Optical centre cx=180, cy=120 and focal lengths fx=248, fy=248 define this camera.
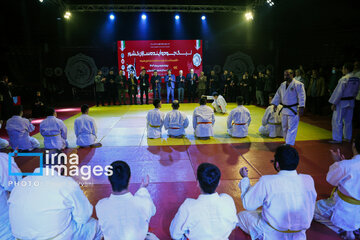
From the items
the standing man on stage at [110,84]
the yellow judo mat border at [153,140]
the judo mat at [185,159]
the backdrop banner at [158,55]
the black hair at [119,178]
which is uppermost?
the backdrop banner at [158,55]

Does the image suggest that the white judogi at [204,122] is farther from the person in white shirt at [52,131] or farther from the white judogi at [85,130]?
the person in white shirt at [52,131]

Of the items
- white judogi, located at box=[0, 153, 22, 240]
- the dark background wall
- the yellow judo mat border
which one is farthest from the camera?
the dark background wall

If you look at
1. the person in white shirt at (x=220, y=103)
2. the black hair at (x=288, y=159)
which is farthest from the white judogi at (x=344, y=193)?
the person in white shirt at (x=220, y=103)

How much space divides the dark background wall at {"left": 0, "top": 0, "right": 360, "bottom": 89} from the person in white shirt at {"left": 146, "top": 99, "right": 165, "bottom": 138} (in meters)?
9.15

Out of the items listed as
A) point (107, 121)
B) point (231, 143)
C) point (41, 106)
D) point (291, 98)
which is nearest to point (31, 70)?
point (41, 106)

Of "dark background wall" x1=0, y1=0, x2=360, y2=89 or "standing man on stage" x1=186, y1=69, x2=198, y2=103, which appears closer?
"dark background wall" x1=0, y1=0, x2=360, y2=89

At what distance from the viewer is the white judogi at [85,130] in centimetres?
552

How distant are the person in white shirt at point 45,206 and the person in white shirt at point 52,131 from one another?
3612mm

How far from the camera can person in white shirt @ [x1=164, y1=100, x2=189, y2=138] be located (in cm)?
621

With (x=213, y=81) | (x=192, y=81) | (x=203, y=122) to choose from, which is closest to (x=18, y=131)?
(x=203, y=122)

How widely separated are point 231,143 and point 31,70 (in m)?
13.1

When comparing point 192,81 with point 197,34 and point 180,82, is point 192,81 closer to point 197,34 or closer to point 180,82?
point 180,82

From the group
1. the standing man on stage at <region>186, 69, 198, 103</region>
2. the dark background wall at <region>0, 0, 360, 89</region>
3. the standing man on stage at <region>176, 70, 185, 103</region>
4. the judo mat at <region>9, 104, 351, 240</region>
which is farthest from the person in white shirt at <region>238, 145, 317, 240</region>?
the dark background wall at <region>0, 0, 360, 89</region>

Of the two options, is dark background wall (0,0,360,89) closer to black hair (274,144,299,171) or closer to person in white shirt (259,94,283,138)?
person in white shirt (259,94,283,138)
